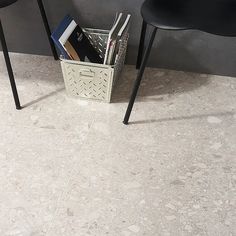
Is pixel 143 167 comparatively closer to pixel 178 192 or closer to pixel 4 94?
pixel 178 192

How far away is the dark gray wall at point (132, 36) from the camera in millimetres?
1266

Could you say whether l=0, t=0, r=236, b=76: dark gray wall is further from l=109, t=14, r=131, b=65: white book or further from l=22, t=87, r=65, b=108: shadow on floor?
l=22, t=87, r=65, b=108: shadow on floor

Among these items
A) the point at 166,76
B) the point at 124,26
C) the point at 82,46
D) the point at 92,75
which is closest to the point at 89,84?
the point at 92,75

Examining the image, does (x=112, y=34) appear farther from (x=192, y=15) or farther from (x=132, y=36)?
(x=192, y=15)

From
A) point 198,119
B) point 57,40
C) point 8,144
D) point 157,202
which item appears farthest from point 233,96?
point 8,144

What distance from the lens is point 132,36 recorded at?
1331 mm

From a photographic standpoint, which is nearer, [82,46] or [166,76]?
[82,46]

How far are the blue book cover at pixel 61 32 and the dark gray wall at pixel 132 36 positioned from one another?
0.12 metres

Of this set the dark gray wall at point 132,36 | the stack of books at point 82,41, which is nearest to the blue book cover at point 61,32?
the stack of books at point 82,41

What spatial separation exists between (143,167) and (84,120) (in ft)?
1.07

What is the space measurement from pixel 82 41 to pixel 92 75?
0.18m

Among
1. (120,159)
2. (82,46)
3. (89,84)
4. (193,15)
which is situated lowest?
(120,159)

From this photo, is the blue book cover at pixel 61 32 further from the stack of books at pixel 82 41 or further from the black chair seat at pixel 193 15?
the black chair seat at pixel 193 15

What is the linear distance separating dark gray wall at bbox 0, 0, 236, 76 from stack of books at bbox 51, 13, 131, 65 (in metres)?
0.07
